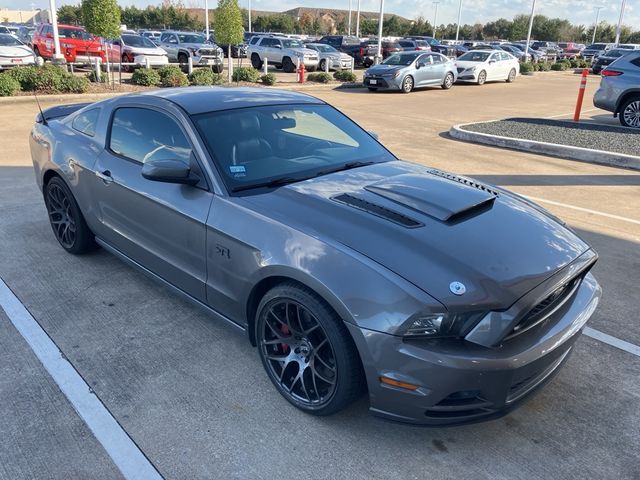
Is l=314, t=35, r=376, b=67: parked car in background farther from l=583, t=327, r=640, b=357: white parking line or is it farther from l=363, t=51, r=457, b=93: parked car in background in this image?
l=583, t=327, r=640, b=357: white parking line

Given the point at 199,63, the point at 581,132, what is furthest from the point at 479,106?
the point at 199,63

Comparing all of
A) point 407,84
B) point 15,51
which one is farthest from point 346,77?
point 15,51

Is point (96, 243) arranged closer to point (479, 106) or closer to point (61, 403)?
point (61, 403)

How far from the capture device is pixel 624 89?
470 inches

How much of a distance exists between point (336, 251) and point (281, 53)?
25891 millimetres

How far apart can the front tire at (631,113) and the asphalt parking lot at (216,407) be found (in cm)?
862

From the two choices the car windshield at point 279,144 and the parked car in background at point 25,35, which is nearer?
the car windshield at point 279,144

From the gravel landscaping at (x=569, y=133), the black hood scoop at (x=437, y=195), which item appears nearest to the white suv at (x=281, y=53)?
the gravel landscaping at (x=569, y=133)

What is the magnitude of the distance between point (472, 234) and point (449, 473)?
118 centimetres

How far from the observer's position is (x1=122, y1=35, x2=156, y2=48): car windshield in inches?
861

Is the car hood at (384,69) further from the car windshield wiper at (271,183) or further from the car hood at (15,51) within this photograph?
the car windshield wiper at (271,183)

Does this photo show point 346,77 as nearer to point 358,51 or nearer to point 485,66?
point 485,66

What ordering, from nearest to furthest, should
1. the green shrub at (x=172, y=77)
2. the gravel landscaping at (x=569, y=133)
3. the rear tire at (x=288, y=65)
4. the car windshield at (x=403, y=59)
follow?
the gravel landscaping at (x=569, y=133)
the green shrub at (x=172, y=77)
the car windshield at (x=403, y=59)
the rear tire at (x=288, y=65)

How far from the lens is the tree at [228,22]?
68.1ft
